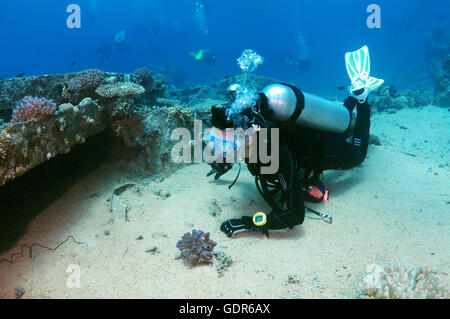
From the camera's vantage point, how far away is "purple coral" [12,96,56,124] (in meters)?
3.65

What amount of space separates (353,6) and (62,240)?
468ft

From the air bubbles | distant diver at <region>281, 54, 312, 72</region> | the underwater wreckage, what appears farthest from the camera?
distant diver at <region>281, 54, 312, 72</region>

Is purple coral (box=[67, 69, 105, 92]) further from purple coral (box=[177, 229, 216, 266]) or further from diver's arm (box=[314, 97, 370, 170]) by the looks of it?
diver's arm (box=[314, 97, 370, 170])

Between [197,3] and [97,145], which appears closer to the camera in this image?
[97,145]

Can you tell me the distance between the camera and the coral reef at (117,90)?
5.29m

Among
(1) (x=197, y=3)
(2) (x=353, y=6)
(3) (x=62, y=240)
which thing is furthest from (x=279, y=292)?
(2) (x=353, y=6)

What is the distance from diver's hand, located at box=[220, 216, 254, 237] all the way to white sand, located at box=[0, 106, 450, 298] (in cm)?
13

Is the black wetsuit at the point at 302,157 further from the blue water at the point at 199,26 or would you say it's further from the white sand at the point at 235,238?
the blue water at the point at 199,26

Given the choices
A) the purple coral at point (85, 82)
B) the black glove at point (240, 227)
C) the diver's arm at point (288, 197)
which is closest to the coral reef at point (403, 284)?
the diver's arm at point (288, 197)

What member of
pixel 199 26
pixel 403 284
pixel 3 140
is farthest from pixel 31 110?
pixel 199 26

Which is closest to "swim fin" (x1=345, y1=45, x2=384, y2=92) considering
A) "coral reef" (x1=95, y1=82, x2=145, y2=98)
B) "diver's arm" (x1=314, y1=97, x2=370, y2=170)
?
"diver's arm" (x1=314, y1=97, x2=370, y2=170)

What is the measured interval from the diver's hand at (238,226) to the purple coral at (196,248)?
44cm

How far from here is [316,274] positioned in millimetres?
2889
